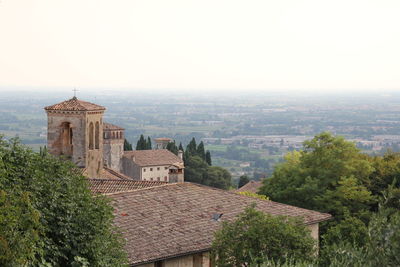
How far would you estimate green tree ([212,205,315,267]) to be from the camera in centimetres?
1773

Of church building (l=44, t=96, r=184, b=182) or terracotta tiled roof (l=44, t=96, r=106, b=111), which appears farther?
church building (l=44, t=96, r=184, b=182)

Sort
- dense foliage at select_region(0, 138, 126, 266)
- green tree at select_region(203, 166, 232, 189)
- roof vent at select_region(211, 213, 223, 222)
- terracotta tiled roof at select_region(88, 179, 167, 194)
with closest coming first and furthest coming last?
dense foliage at select_region(0, 138, 126, 266), roof vent at select_region(211, 213, 223, 222), terracotta tiled roof at select_region(88, 179, 167, 194), green tree at select_region(203, 166, 232, 189)

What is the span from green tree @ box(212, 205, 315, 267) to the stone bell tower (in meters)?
26.7

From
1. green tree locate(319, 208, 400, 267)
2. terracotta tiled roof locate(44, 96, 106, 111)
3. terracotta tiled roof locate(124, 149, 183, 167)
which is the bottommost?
terracotta tiled roof locate(124, 149, 183, 167)

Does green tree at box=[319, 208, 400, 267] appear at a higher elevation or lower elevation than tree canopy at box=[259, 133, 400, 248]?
higher

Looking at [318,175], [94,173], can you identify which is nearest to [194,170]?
[94,173]

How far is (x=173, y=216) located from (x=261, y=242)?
4.79 meters

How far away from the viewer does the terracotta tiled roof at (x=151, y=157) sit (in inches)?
3479

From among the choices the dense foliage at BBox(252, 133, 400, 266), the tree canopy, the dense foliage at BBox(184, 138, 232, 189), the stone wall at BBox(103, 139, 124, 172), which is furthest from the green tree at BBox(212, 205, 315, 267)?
the stone wall at BBox(103, 139, 124, 172)


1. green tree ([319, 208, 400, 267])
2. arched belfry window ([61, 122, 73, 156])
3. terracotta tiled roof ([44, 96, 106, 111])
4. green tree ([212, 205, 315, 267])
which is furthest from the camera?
arched belfry window ([61, 122, 73, 156])

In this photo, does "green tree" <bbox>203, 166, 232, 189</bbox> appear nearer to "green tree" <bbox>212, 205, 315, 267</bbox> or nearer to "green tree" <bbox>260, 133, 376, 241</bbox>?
"green tree" <bbox>260, 133, 376, 241</bbox>

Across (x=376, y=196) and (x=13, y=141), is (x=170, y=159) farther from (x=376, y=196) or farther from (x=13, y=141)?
(x=13, y=141)

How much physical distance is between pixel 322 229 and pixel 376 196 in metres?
3.52

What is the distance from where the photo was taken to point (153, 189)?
2477cm
